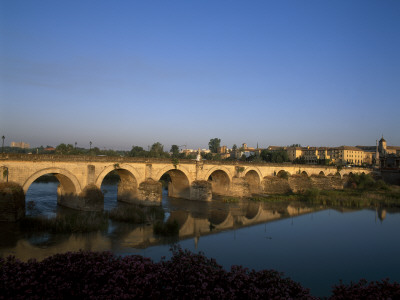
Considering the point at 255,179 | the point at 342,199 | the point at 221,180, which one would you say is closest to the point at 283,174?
the point at 255,179

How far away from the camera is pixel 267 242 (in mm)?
15031

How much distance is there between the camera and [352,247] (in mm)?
14969

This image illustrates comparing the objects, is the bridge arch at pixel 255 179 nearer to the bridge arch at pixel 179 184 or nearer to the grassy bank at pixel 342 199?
the grassy bank at pixel 342 199

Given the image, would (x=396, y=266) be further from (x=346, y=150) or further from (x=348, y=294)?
(x=346, y=150)

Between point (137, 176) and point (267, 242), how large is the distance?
12.0 m

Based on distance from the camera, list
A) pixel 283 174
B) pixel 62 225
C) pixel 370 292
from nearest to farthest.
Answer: pixel 370 292 < pixel 62 225 < pixel 283 174

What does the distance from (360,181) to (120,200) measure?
3783cm

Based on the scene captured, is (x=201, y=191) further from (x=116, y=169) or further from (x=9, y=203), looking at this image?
(x=9, y=203)

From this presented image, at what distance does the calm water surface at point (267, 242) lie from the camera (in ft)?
37.7

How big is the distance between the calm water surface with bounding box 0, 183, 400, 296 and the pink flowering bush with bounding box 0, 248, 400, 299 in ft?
15.0

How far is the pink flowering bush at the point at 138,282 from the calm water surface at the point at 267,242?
4.56 meters

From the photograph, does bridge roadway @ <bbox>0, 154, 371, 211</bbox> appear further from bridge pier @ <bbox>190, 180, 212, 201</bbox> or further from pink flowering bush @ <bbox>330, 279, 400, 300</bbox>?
pink flowering bush @ <bbox>330, 279, 400, 300</bbox>

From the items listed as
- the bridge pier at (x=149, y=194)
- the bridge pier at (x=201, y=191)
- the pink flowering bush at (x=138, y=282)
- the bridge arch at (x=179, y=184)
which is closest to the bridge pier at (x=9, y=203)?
the bridge pier at (x=149, y=194)

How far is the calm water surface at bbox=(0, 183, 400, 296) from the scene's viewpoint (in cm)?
1150
